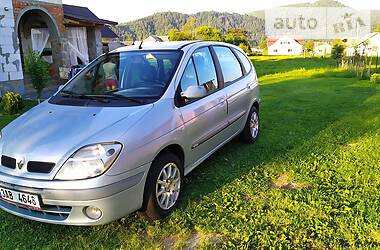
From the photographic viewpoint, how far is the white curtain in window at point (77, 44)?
1598 cm

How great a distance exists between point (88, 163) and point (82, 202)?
0.30 metres

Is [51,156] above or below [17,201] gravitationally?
above

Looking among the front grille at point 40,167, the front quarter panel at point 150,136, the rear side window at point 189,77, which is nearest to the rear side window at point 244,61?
the rear side window at point 189,77

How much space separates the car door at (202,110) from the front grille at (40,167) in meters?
1.38

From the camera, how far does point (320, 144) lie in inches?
215

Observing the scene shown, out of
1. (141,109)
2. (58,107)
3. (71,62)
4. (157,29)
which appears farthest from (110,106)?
(157,29)

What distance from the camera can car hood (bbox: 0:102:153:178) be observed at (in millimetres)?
2879

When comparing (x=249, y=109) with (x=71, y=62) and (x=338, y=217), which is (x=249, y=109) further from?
(x=71, y=62)

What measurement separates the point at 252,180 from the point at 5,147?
2590mm

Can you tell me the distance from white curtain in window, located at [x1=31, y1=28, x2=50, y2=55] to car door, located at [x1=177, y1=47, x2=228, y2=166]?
16081 millimetres

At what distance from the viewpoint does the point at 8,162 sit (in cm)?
303

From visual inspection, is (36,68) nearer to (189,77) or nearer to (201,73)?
(201,73)

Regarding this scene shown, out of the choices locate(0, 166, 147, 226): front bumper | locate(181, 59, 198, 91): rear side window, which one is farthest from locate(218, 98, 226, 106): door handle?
locate(0, 166, 147, 226): front bumper

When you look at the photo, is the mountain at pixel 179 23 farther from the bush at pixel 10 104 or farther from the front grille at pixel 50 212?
the front grille at pixel 50 212
